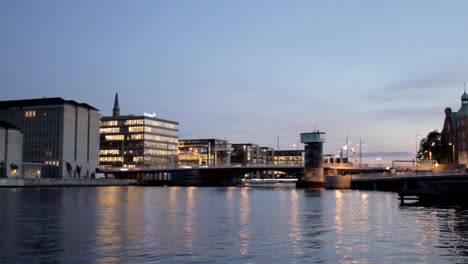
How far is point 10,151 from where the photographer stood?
636 ft

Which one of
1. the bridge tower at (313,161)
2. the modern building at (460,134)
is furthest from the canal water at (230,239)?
the bridge tower at (313,161)

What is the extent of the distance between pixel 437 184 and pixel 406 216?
94.7ft

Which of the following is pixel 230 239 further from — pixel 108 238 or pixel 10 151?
pixel 10 151

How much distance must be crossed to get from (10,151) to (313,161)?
315 ft

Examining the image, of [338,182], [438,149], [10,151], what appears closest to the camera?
[338,182]

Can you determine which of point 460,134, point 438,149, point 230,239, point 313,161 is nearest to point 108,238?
point 230,239

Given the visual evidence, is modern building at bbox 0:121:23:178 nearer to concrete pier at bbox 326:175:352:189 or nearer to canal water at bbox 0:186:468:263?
concrete pier at bbox 326:175:352:189

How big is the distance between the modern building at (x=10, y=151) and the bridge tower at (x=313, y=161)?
91255 mm

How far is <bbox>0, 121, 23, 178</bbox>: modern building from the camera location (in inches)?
7470

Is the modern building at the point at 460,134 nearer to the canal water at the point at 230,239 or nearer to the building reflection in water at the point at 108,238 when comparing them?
the canal water at the point at 230,239

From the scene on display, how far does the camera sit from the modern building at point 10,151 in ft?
623

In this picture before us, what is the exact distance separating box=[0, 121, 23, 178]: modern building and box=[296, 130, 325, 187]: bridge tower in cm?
9126

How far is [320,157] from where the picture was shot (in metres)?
195

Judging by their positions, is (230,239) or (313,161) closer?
(230,239)
